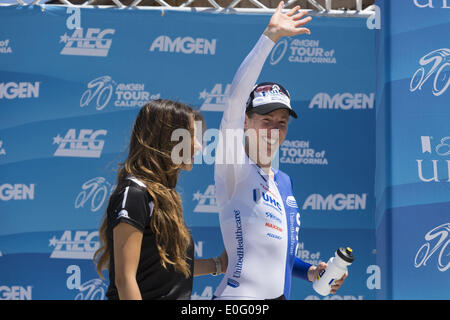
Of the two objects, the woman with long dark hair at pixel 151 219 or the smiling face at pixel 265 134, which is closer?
the woman with long dark hair at pixel 151 219

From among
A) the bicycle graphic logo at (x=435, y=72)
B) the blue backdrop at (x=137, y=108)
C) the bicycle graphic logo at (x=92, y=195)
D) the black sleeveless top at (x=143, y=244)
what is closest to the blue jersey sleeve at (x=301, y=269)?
the black sleeveless top at (x=143, y=244)

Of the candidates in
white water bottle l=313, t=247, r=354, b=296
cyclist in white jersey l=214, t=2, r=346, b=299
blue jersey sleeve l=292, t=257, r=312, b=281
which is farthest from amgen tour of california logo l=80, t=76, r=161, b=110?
white water bottle l=313, t=247, r=354, b=296

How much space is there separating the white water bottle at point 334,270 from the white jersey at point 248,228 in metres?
0.17

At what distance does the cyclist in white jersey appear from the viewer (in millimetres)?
2430

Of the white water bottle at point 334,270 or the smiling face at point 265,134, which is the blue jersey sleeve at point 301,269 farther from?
the smiling face at point 265,134

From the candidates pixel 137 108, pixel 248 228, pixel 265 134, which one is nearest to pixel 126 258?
pixel 248 228

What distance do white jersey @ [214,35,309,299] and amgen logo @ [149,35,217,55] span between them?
236 centimetres

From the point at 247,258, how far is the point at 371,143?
2.51 metres

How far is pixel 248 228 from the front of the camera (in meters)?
2.54

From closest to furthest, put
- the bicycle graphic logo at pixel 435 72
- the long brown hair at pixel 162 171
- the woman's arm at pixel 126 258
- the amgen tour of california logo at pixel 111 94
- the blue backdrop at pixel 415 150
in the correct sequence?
the woman's arm at pixel 126 258, the long brown hair at pixel 162 171, the blue backdrop at pixel 415 150, the bicycle graphic logo at pixel 435 72, the amgen tour of california logo at pixel 111 94

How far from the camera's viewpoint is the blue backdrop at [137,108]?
4.68m

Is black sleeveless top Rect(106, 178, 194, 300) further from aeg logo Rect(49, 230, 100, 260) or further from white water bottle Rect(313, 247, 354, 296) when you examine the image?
aeg logo Rect(49, 230, 100, 260)
